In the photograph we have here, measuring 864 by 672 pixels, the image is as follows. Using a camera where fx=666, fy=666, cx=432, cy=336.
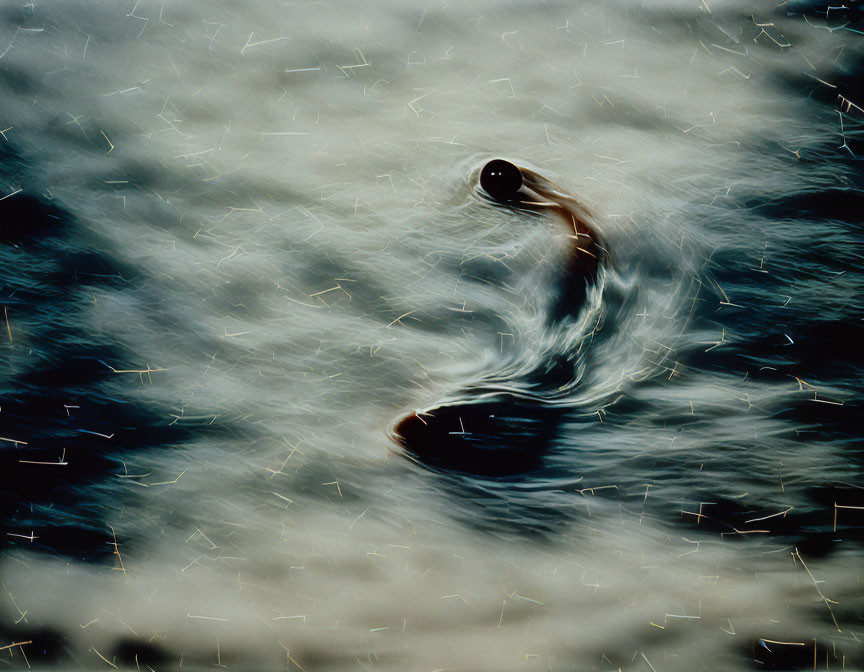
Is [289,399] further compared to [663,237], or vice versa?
[663,237]

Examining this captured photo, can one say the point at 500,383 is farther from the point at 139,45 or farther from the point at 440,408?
the point at 139,45

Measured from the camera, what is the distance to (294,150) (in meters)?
0.77

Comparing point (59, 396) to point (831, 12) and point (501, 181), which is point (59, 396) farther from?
point (831, 12)

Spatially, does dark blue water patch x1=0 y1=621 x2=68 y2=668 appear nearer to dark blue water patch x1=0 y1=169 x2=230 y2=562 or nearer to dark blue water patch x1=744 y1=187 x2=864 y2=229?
dark blue water patch x1=0 y1=169 x2=230 y2=562

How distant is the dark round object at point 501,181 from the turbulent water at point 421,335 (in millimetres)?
16

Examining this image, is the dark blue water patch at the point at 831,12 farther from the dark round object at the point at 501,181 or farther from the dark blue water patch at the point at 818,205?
the dark round object at the point at 501,181

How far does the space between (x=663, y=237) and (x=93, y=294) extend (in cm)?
61

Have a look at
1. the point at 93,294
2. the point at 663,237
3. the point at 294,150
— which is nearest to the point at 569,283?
the point at 663,237

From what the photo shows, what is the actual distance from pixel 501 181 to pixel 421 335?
0.67ft

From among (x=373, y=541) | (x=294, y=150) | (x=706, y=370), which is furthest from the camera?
(x=294, y=150)

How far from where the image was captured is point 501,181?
2.46 ft

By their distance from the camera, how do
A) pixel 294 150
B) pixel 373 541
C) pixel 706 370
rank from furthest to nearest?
pixel 294 150 < pixel 706 370 < pixel 373 541

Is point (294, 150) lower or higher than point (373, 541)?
higher

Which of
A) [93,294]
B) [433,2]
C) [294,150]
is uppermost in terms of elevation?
[433,2]
